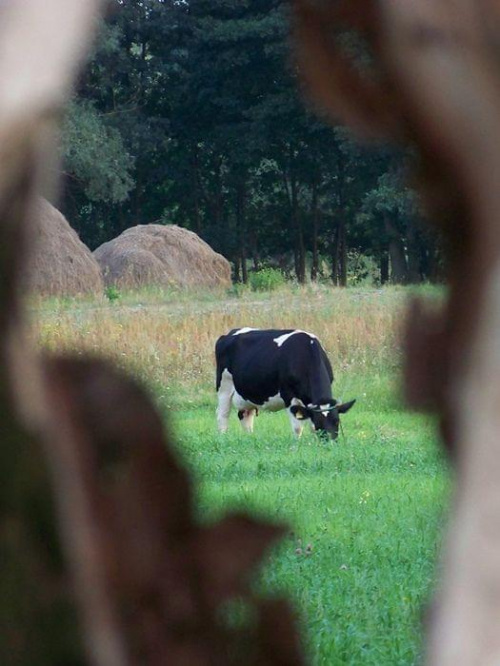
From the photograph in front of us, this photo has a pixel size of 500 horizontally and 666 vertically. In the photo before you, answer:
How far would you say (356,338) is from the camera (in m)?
14.5

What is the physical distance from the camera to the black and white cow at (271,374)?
11633 millimetres

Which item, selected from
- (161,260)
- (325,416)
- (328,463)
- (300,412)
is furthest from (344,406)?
(161,260)

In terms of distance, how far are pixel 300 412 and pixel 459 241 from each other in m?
10.4

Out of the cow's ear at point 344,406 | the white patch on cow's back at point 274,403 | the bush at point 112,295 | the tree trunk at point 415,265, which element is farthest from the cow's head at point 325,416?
the tree trunk at point 415,265

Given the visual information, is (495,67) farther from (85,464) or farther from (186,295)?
(186,295)

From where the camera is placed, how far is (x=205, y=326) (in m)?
15.3

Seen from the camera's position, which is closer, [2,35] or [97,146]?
[2,35]

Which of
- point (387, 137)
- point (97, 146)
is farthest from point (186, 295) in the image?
point (387, 137)

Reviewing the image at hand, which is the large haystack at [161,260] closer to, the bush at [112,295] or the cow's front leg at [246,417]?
the bush at [112,295]

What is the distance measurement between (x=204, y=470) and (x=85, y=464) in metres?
6.95

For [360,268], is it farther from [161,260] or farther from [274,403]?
[274,403]

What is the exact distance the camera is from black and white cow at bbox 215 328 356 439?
11633 mm

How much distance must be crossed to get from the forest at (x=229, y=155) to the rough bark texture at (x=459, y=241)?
4 cm

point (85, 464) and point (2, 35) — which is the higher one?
point (2, 35)
